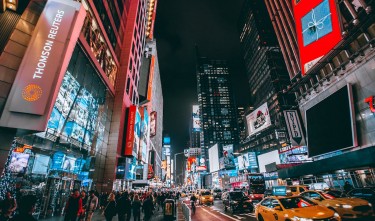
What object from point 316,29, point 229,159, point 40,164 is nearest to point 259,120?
point 316,29

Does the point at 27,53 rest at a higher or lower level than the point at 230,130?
lower

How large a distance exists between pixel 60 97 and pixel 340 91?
2883 cm

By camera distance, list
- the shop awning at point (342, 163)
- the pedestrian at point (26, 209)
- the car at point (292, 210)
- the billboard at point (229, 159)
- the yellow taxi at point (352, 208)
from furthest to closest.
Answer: the billboard at point (229, 159) < the shop awning at point (342, 163) < the yellow taxi at point (352, 208) < the car at point (292, 210) < the pedestrian at point (26, 209)

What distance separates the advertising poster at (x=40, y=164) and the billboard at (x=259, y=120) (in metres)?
42.6

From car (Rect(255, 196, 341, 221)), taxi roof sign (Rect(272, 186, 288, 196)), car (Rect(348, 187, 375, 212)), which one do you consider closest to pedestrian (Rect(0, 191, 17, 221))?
car (Rect(255, 196, 341, 221))

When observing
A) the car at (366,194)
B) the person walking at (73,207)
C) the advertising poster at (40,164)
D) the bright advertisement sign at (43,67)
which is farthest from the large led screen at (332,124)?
the advertising poster at (40,164)

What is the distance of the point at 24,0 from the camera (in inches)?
482

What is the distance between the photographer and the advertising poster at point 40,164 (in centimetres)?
1372

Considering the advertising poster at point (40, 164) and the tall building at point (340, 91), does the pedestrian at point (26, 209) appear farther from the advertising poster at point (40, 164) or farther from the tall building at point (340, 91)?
the tall building at point (340, 91)

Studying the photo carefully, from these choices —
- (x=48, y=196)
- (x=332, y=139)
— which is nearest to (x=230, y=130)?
(x=332, y=139)

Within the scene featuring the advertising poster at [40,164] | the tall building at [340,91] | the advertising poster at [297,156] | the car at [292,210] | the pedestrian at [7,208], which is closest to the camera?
the car at [292,210]

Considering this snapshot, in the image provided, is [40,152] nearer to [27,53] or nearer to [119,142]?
[27,53]

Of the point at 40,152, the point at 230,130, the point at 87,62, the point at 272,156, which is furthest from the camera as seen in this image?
the point at 230,130

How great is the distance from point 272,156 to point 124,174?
40793 millimetres
